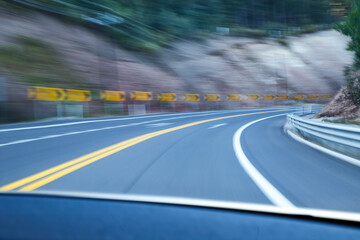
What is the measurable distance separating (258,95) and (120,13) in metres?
24.2

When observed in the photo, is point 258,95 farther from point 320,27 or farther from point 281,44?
point 320,27

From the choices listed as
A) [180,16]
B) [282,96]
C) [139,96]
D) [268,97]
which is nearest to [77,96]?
[139,96]

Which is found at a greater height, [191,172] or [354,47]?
[354,47]

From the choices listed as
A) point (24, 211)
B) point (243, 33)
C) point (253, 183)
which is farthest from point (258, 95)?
point (24, 211)

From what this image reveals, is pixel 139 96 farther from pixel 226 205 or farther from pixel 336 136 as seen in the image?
pixel 226 205

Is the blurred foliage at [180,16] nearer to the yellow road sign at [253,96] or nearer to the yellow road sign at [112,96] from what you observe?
the yellow road sign at [112,96]

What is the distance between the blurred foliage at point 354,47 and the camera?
1601 cm

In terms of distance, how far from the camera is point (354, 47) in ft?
59.8

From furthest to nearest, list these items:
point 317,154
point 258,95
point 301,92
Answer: point 301,92 → point 258,95 → point 317,154

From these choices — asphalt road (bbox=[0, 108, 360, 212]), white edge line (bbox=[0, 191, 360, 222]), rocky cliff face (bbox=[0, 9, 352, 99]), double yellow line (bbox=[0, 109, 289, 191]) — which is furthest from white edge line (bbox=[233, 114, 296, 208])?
rocky cliff face (bbox=[0, 9, 352, 99])

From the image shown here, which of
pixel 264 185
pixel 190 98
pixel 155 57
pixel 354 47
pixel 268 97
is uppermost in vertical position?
pixel 155 57

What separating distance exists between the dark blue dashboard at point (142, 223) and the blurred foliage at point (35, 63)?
21138mm

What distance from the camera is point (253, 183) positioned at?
14.8ft

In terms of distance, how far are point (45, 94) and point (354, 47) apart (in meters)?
19.5
